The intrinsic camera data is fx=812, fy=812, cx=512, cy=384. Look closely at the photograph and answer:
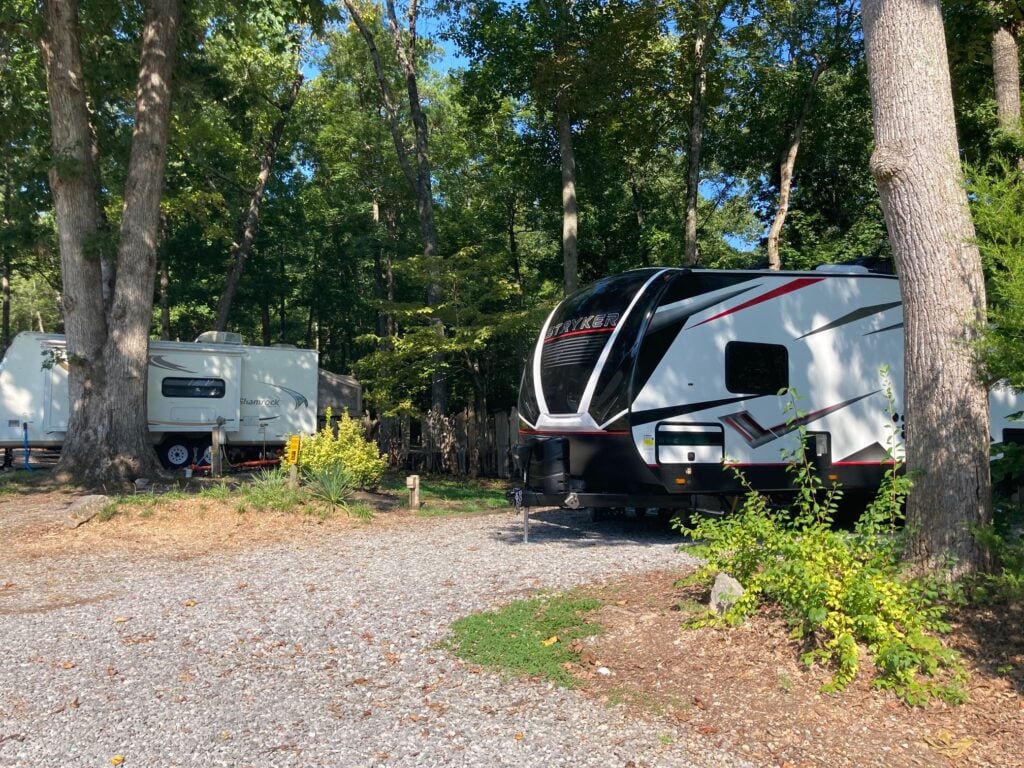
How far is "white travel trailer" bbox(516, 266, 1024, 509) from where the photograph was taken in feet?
28.3

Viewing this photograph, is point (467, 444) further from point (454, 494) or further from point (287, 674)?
point (287, 674)

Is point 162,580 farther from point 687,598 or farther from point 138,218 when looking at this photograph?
point 138,218

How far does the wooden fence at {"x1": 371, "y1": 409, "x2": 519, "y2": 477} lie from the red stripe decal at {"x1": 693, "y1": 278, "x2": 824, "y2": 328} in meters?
8.86

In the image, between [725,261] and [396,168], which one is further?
[396,168]

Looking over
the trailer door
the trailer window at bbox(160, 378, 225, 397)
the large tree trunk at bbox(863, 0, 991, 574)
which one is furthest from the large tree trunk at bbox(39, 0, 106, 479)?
the large tree trunk at bbox(863, 0, 991, 574)

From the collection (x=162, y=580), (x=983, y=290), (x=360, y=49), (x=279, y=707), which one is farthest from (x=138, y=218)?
(x=360, y=49)

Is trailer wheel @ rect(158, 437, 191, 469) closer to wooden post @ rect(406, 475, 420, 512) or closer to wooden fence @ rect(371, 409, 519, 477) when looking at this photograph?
wooden fence @ rect(371, 409, 519, 477)

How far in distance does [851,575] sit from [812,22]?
1764cm

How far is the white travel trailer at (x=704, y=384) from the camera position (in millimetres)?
8633

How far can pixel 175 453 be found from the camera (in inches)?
766

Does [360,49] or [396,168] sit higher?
[360,49]

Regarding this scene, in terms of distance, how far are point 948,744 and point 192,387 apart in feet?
60.3

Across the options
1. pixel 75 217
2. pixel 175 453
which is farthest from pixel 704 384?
pixel 175 453

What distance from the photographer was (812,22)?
18.5m
